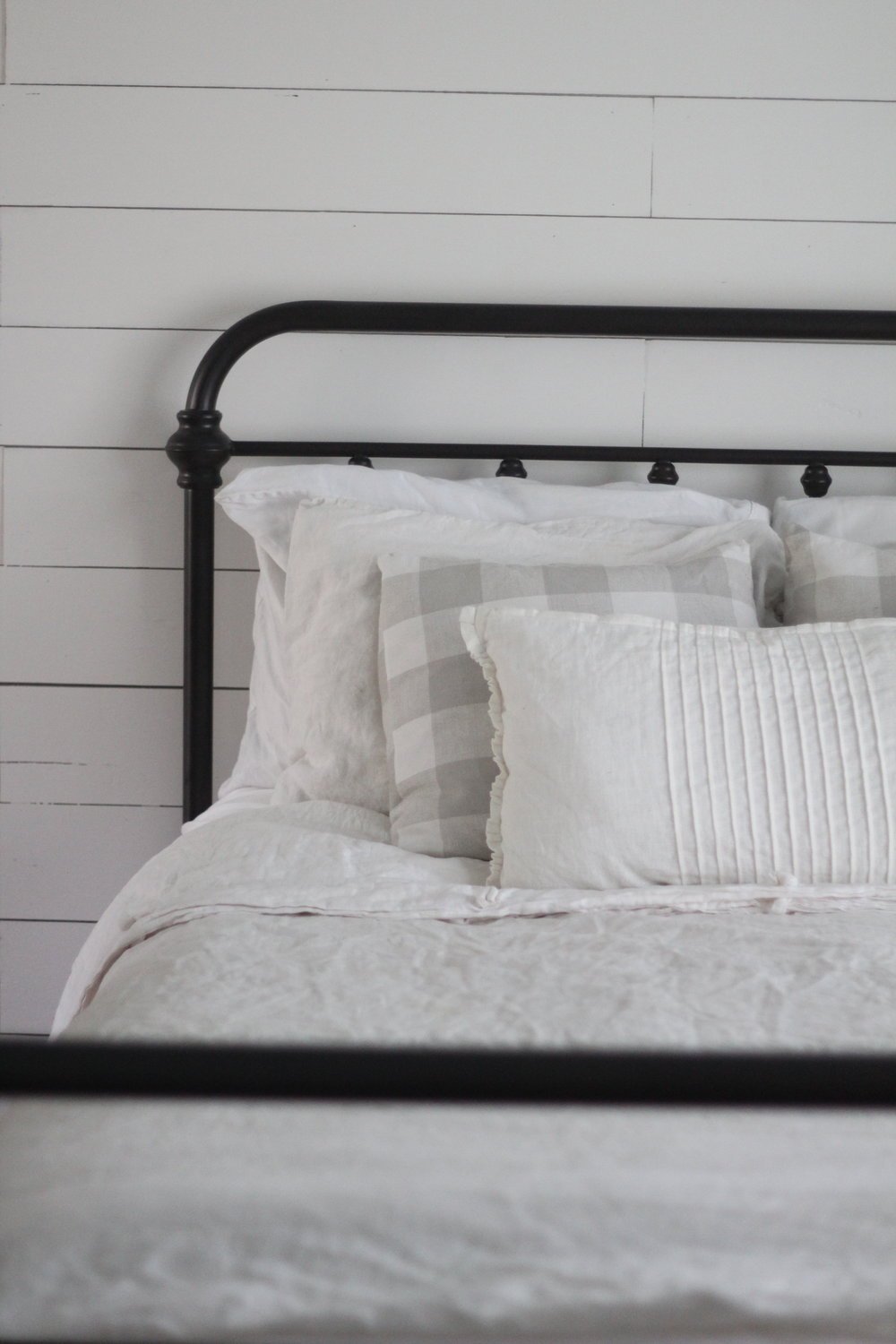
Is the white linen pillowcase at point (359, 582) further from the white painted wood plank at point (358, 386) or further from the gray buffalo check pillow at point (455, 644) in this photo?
the white painted wood plank at point (358, 386)

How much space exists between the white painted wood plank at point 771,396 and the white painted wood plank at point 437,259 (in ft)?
0.24

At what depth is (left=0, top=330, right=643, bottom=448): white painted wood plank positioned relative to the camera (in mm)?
1603

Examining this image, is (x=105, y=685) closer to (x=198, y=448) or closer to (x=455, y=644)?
(x=198, y=448)

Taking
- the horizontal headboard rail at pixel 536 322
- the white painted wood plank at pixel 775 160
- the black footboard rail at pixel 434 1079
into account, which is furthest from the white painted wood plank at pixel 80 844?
the black footboard rail at pixel 434 1079

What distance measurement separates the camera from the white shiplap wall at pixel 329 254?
5.09ft

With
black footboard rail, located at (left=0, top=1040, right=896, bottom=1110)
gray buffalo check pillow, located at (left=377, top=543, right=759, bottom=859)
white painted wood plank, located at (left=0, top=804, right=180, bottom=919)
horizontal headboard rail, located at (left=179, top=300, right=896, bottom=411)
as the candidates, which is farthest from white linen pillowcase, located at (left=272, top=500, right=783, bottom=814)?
black footboard rail, located at (left=0, top=1040, right=896, bottom=1110)

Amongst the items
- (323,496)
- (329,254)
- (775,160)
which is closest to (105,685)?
(323,496)

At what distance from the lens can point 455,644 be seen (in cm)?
119

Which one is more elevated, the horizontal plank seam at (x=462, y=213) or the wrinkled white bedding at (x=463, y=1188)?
the horizontal plank seam at (x=462, y=213)

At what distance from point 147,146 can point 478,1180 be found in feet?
4.94

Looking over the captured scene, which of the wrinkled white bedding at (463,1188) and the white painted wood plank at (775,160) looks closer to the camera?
the wrinkled white bedding at (463,1188)

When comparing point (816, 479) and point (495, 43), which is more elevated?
point (495, 43)

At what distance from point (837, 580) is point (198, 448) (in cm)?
82

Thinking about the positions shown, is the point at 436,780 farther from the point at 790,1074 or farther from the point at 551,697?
the point at 790,1074
